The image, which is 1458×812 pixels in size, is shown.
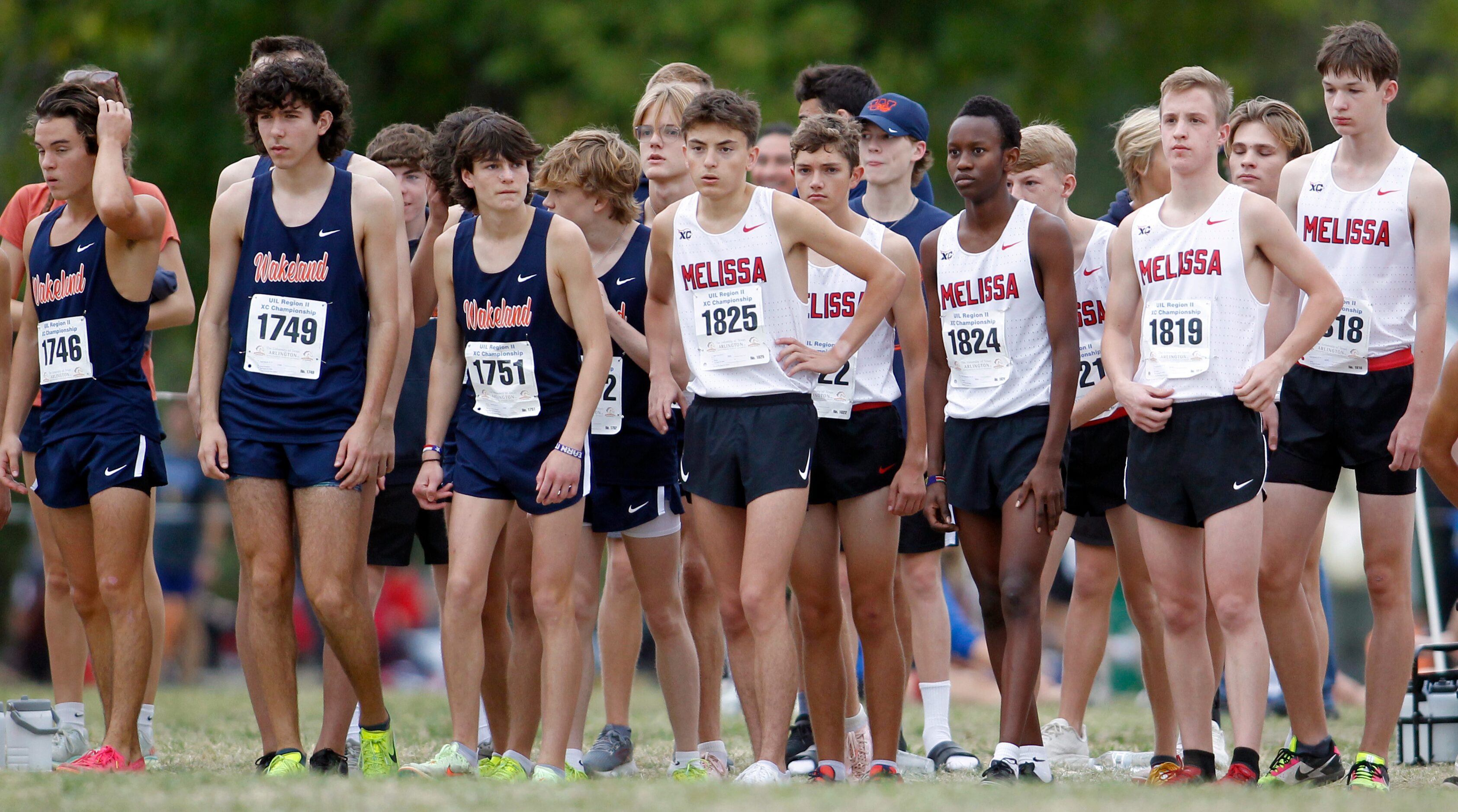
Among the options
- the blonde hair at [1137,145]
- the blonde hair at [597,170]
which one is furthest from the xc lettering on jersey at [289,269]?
the blonde hair at [1137,145]

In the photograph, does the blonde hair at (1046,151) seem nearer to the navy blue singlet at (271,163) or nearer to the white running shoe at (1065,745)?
the white running shoe at (1065,745)

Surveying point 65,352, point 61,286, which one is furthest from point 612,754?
point 61,286

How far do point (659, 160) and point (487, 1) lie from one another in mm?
10390

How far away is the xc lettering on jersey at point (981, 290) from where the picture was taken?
19.5 feet

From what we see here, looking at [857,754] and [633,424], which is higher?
[633,424]

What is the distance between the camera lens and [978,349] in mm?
5992

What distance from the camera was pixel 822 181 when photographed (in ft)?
20.9

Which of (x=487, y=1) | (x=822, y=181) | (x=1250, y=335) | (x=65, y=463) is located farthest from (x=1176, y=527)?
(x=487, y=1)

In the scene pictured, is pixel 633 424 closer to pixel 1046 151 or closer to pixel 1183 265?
pixel 1046 151

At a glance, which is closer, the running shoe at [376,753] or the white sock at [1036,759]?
the white sock at [1036,759]

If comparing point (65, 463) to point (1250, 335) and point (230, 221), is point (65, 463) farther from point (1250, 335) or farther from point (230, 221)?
point (1250, 335)

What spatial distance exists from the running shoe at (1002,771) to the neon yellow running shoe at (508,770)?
5.02 ft

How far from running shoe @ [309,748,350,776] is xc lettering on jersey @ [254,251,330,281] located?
168cm

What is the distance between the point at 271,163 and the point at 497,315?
1.25 metres
